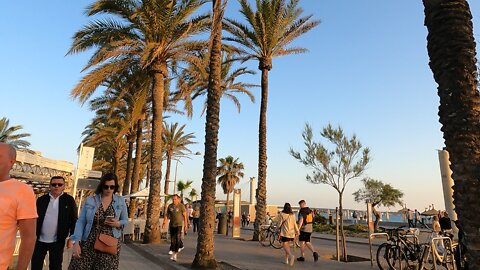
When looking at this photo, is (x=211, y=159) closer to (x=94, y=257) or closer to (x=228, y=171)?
(x=94, y=257)

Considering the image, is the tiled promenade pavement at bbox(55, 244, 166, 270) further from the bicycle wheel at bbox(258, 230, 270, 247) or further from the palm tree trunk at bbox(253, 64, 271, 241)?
the palm tree trunk at bbox(253, 64, 271, 241)

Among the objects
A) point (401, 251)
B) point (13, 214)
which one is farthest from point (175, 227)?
point (13, 214)

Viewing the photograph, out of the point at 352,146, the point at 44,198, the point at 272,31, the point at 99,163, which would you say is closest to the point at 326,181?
the point at 352,146

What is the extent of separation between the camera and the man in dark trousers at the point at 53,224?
579cm

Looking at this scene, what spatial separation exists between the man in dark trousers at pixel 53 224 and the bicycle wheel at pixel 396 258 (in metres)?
7.57

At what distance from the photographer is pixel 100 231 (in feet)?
15.7

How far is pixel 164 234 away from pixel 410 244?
1304 cm

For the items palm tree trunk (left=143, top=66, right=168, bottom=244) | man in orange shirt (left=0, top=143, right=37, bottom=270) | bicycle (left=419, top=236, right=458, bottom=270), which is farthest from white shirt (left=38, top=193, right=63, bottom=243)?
palm tree trunk (left=143, top=66, right=168, bottom=244)

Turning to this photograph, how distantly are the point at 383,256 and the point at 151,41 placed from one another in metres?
12.9

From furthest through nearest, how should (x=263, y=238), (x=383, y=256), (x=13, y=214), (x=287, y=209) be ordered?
(x=263, y=238)
(x=287, y=209)
(x=383, y=256)
(x=13, y=214)

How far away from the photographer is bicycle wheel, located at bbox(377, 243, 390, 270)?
32.1 feet

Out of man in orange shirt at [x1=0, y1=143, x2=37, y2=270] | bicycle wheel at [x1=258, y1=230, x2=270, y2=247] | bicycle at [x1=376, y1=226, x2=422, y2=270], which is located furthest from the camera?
bicycle wheel at [x1=258, y1=230, x2=270, y2=247]

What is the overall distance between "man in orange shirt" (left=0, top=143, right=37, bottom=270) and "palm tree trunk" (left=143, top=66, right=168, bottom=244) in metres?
13.5

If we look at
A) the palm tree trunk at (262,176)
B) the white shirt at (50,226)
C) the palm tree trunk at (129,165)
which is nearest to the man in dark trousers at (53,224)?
the white shirt at (50,226)
